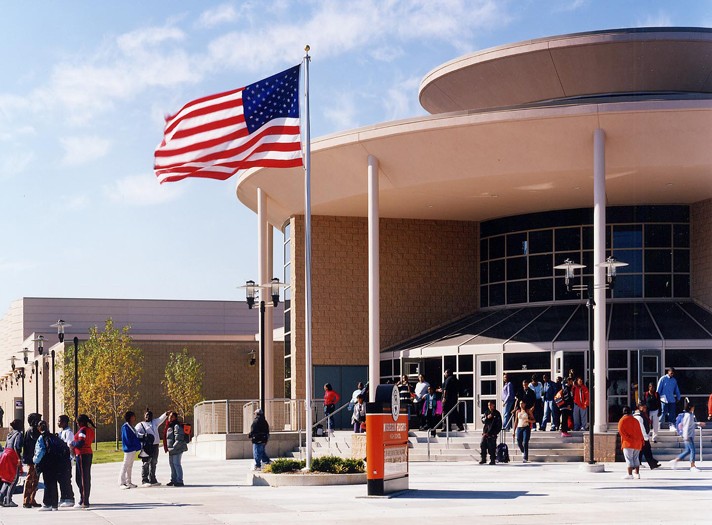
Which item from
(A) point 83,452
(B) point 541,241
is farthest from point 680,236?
(A) point 83,452

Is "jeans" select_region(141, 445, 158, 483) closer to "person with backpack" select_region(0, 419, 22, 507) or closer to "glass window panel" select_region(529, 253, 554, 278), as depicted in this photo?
"person with backpack" select_region(0, 419, 22, 507)

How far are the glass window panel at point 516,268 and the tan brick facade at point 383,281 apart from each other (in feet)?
6.31

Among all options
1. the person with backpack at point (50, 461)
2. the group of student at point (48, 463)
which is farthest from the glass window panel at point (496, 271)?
the person with backpack at point (50, 461)

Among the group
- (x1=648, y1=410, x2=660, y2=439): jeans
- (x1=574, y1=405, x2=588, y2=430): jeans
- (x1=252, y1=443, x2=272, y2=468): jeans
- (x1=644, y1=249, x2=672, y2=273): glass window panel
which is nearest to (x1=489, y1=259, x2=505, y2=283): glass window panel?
(x1=644, y1=249, x2=672, y2=273): glass window panel

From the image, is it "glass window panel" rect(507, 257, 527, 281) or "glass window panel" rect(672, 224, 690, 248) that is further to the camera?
"glass window panel" rect(507, 257, 527, 281)

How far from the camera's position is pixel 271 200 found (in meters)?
44.8

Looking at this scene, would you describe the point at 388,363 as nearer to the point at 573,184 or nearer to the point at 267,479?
the point at 573,184

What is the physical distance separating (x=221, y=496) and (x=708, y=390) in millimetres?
20779

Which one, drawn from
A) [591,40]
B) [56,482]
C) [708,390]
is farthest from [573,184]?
[56,482]

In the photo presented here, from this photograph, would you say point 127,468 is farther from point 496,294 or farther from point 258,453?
point 496,294

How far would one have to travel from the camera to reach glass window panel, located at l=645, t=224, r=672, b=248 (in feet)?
138

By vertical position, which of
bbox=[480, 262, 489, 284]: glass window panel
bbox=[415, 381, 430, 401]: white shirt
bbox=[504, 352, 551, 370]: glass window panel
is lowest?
bbox=[415, 381, 430, 401]: white shirt

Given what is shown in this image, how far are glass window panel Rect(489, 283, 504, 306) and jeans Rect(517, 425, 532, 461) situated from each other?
50.5 feet

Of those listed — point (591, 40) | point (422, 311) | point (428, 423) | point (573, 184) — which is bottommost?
point (428, 423)
